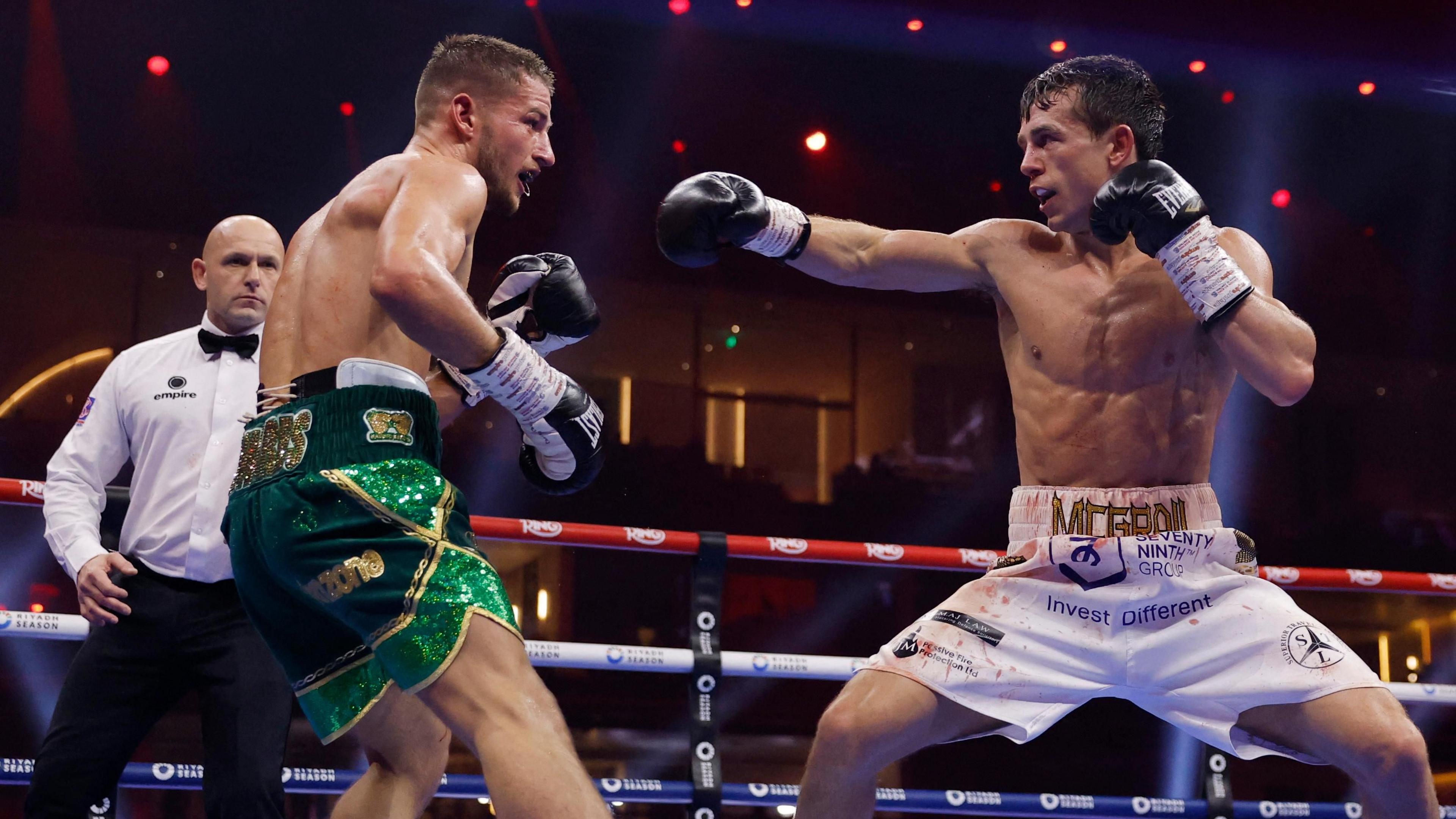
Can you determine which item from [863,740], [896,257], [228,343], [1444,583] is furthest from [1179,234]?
[228,343]

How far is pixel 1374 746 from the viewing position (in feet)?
6.29

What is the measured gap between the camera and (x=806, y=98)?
8109 millimetres

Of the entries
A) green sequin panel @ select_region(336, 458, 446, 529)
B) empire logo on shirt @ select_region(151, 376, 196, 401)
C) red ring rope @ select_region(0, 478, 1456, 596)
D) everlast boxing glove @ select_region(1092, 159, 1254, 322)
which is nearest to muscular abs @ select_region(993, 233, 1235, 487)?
everlast boxing glove @ select_region(1092, 159, 1254, 322)

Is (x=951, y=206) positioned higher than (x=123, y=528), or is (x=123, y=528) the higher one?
(x=951, y=206)

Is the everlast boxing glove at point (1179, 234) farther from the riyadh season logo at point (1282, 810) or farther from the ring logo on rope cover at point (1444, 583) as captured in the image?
the ring logo on rope cover at point (1444, 583)

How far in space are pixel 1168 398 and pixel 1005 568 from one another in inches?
17.4

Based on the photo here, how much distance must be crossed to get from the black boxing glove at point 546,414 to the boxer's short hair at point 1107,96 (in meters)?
1.16

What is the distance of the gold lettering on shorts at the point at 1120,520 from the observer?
2189 mm

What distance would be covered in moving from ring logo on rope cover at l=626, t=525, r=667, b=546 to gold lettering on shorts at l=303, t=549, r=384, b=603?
1258 millimetres

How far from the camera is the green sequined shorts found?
1.61 meters

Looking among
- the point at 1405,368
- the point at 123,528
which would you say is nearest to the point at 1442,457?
the point at 1405,368

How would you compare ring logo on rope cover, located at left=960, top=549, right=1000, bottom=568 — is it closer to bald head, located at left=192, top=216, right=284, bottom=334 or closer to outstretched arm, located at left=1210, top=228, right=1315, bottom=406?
outstretched arm, located at left=1210, top=228, right=1315, bottom=406

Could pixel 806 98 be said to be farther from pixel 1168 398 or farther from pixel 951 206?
pixel 1168 398

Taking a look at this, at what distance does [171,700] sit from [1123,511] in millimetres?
1878
